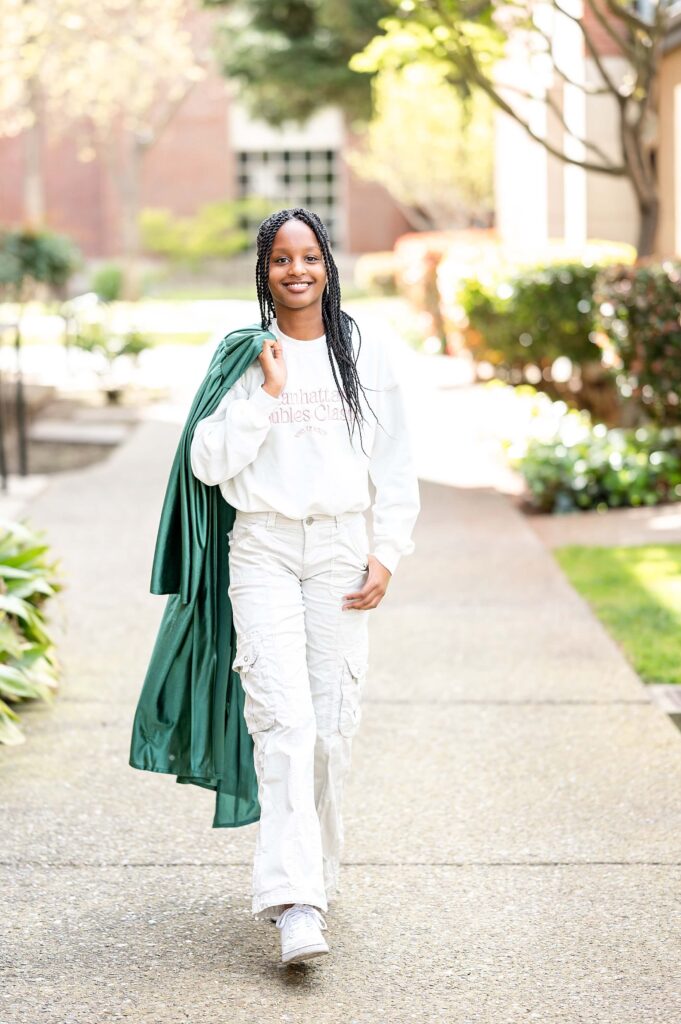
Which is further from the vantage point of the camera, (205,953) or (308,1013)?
(205,953)

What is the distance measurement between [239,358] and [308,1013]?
4.78 feet

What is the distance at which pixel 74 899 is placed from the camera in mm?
3883

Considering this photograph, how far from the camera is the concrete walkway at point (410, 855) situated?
337 cm

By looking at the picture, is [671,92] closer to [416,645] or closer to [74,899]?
[416,645]

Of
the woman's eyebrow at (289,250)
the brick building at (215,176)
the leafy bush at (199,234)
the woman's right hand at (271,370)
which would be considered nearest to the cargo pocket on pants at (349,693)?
the woman's right hand at (271,370)

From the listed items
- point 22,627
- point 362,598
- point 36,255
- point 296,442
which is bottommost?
point 22,627

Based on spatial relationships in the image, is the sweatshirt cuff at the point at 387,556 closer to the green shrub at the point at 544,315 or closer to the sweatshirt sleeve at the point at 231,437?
the sweatshirt sleeve at the point at 231,437

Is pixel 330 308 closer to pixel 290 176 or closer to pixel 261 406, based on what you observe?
pixel 261 406

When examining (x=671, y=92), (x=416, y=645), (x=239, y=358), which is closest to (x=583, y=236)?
(x=671, y=92)

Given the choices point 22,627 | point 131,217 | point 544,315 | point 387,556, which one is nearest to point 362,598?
point 387,556

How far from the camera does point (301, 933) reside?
10.8 ft

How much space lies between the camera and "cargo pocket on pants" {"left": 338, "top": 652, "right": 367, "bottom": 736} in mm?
3561

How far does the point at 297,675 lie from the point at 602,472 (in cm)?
624

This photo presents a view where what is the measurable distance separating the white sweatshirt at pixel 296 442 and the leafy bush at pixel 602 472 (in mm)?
5878
